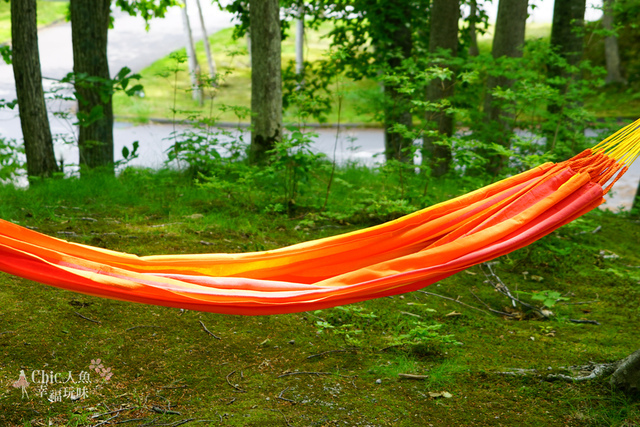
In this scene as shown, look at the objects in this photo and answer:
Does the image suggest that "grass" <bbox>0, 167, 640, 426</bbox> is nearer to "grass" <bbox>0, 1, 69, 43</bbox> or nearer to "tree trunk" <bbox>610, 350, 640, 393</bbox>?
"tree trunk" <bbox>610, 350, 640, 393</bbox>

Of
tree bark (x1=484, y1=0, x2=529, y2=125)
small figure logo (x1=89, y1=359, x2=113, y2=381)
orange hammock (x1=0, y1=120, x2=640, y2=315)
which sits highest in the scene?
tree bark (x1=484, y1=0, x2=529, y2=125)

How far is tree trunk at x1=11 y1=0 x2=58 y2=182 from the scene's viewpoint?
12.2 feet

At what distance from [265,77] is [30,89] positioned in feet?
5.53

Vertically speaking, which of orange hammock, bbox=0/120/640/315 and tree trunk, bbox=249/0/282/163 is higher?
tree trunk, bbox=249/0/282/163

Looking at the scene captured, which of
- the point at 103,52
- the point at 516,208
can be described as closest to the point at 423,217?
the point at 516,208

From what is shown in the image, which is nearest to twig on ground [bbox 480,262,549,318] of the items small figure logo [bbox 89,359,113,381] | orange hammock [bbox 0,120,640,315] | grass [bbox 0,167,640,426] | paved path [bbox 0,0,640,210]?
grass [bbox 0,167,640,426]

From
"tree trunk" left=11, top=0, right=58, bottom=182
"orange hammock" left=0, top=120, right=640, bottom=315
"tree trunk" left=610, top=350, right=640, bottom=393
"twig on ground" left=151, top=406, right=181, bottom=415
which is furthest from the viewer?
"tree trunk" left=11, top=0, right=58, bottom=182

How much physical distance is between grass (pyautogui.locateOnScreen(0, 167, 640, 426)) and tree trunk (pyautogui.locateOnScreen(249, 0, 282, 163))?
1.35 metres

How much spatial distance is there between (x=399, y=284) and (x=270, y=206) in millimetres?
2164

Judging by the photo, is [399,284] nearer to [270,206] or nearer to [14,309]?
[14,309]

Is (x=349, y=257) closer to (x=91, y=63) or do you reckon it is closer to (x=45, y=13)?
(x=91, y=63)

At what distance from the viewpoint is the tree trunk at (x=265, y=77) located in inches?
164

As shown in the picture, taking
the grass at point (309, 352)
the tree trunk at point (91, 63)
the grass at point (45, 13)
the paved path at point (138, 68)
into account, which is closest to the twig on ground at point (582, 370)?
the grass at point (309, 352)

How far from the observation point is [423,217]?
1.92 meters
